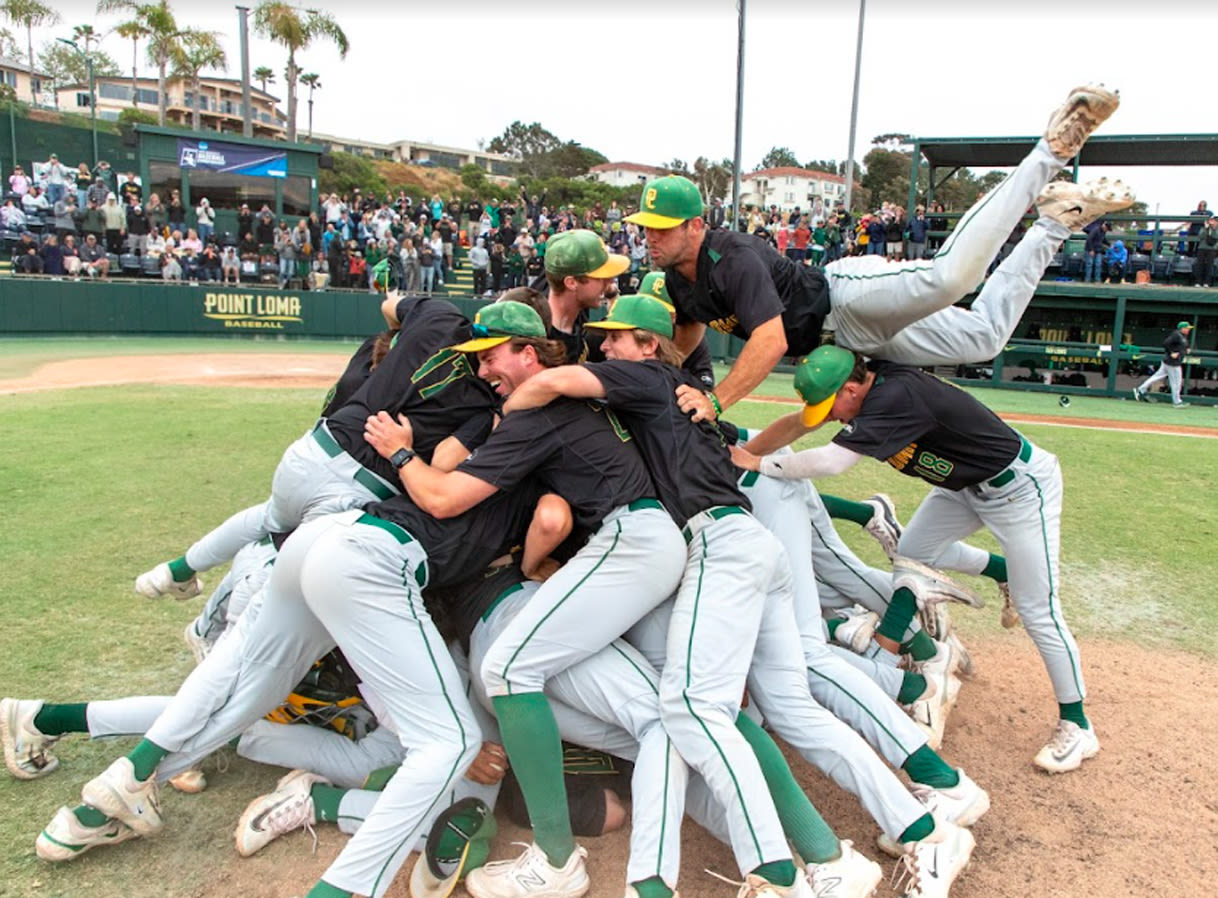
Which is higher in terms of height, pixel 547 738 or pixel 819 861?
pixel 547 738

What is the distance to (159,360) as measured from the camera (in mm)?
17328

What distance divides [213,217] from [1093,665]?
24.0m

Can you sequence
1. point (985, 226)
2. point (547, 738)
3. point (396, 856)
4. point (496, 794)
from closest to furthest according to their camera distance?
point (396, 856) < point (547, 738) < point (496, 794) < point (985, 226)

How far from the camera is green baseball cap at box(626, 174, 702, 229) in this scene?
4441 mm

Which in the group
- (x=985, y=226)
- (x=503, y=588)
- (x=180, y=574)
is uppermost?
(x=985, y=226)

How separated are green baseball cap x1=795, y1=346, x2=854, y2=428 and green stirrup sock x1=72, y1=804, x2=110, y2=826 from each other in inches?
127

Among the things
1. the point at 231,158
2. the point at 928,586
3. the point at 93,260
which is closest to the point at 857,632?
the point at 928,586

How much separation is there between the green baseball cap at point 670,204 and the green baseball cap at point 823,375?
0.92 meters

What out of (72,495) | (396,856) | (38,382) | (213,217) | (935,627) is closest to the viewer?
(396,856)

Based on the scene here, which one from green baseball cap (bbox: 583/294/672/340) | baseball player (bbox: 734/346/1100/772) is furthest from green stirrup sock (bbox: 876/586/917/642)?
green baseball cap (bbox: 583/294/672/340)

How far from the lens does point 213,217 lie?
24125mm

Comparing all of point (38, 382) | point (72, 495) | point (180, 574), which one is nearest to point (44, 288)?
point (38, 382)

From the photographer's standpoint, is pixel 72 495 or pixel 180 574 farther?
pixel 72 495

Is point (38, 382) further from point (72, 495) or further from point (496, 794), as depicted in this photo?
point (496, 794)
